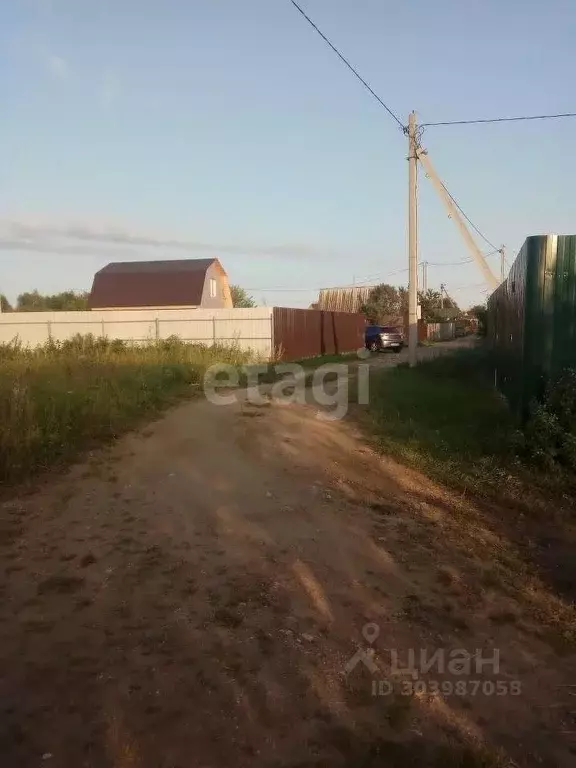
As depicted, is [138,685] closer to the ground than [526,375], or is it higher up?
closer to the ground

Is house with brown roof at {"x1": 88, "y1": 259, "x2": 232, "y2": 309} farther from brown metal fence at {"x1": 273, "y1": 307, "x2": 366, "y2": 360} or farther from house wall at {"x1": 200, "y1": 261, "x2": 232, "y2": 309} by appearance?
brown metal fence at {"x1": 273, "y1": 307, "x2": 366, "y2": 360}

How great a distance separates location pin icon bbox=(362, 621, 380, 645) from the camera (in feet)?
11.5

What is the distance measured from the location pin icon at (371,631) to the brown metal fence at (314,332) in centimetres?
1795

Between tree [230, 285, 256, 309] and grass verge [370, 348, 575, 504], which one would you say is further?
tree [230, 285, 256, 309]

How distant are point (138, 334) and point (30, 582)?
1893 cm

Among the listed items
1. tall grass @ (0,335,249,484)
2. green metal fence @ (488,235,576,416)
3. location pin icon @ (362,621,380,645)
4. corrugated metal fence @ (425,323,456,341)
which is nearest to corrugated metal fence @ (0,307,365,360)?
tall grass @ (0,335,249,484)

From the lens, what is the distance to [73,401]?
329 inches

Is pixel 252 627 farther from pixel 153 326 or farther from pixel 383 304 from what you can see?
pixel 383 304

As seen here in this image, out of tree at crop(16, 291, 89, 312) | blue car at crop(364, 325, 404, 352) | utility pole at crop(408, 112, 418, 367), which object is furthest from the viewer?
tree at crop(16, 291, 89, 312)

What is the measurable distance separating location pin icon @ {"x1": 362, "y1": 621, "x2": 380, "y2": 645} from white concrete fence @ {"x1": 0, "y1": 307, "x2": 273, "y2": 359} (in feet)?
57.4

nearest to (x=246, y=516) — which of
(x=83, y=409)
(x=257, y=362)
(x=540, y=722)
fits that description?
(x=540, y=722)

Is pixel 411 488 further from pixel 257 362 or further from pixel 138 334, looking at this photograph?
pixel 138 334

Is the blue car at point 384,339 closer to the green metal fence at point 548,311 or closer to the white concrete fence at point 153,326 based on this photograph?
the white concrete fence at point 153,326

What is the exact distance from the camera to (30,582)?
4.07m
